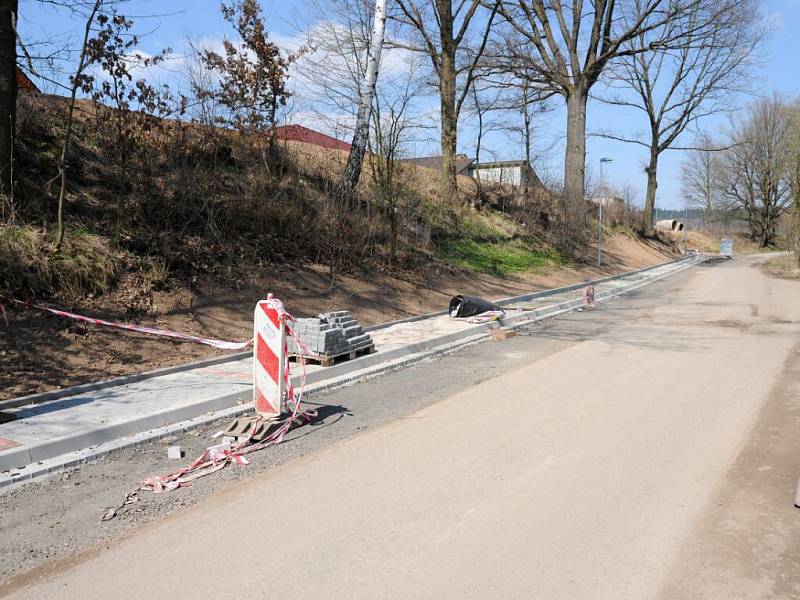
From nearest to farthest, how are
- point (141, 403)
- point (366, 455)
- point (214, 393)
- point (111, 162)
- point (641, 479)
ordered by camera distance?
point (641, 479), point (366, 455), point (141, 403), point (214, 393), point (111, 162)

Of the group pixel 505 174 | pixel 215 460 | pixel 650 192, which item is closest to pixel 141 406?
pixel 215 460

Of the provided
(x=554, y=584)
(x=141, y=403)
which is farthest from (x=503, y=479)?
(x=141, y=403)

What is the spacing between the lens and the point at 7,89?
407 inches

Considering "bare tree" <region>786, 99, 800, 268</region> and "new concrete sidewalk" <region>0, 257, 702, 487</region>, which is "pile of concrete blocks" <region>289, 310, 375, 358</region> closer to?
"new concrete sidewalk" <region>0, 257, 702, 487</region>

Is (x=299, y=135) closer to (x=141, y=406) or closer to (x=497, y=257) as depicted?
(x=497, y=257)

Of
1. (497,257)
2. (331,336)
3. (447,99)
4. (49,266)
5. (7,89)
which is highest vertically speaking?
(447,99)

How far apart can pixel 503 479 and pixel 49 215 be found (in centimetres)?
933

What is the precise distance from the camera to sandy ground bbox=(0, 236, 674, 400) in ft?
26.3

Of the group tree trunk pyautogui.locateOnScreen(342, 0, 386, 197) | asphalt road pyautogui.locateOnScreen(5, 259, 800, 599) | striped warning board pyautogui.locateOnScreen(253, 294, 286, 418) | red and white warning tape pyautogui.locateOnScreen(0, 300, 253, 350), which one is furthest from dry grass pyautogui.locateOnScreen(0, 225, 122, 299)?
tree trunk pyautogui.locateOnScreen(342, 0, 386, 197)

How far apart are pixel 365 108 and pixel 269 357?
39.3 ft

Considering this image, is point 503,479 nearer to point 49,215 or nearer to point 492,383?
point 492,383

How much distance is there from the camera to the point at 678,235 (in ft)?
223

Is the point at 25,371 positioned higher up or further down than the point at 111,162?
further down

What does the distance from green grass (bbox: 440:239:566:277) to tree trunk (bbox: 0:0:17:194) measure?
12456 millimetres
